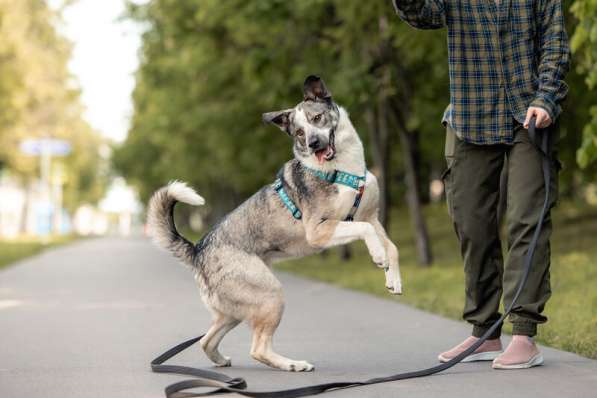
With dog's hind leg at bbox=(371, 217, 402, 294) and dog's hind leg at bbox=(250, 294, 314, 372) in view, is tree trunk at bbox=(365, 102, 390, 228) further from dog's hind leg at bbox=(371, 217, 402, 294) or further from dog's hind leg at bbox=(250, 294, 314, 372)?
dog's hind leg at bbox=(250, 294, 314, 372)

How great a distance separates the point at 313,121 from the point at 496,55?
127 cm

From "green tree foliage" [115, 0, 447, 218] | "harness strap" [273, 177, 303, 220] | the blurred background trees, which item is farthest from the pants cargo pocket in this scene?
"green tree foliage" [115, 0, 447, 218]

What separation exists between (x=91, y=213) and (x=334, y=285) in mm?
120497

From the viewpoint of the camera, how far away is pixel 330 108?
5.98 m

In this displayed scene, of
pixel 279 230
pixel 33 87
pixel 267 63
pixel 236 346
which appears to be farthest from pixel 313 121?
pixel 33 87

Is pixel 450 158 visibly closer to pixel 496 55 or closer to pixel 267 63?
pixel 496 55

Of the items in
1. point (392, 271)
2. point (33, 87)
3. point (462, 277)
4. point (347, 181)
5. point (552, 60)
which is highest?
point (33, 87)

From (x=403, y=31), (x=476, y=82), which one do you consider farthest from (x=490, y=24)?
(x=403, y=31)

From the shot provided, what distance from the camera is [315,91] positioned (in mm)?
5996

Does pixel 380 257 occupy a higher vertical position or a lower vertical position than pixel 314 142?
lower

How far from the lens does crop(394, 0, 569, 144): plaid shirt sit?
5867 millimetres

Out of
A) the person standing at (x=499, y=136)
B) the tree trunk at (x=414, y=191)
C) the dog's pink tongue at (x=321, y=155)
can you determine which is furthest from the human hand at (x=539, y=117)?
the tree trunk at (x=414, y=191)

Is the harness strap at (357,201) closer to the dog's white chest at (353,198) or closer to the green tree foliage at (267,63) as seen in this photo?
the dog's white chest at (353,198)

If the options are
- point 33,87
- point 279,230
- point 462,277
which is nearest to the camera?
point 279,230
